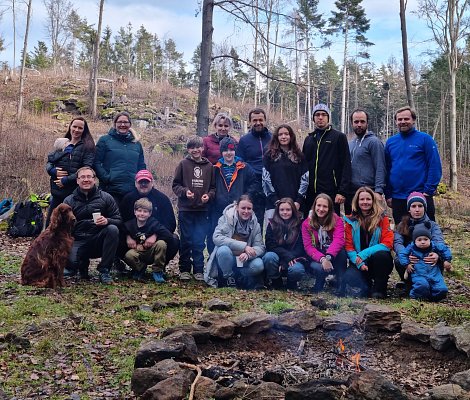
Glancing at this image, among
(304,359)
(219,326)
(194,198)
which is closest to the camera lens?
(304,359)

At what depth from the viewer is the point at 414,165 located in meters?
6.49

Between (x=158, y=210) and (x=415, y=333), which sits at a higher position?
(x=158, y=210)

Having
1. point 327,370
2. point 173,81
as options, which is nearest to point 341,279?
point 327,370

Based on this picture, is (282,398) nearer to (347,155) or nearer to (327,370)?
(327,370)

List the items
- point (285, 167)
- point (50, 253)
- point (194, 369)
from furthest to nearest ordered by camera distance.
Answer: point (285, 167)
point (50, 253)
point (194, 369)

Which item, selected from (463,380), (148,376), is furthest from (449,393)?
(148,376)

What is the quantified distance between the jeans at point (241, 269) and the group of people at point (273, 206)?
0.02 meters

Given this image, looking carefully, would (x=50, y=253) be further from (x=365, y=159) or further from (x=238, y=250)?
(x=365, y=159)

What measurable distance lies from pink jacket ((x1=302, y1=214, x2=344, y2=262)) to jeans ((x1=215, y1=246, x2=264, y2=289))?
0.68 metres

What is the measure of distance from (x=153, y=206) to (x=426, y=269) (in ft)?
12.5

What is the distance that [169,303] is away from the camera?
17.5 feet

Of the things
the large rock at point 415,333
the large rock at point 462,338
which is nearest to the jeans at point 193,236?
the large rock at point 415,333

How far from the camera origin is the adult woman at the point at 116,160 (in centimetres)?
686

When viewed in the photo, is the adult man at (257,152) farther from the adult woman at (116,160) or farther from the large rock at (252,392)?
the large rock at (252,392)
